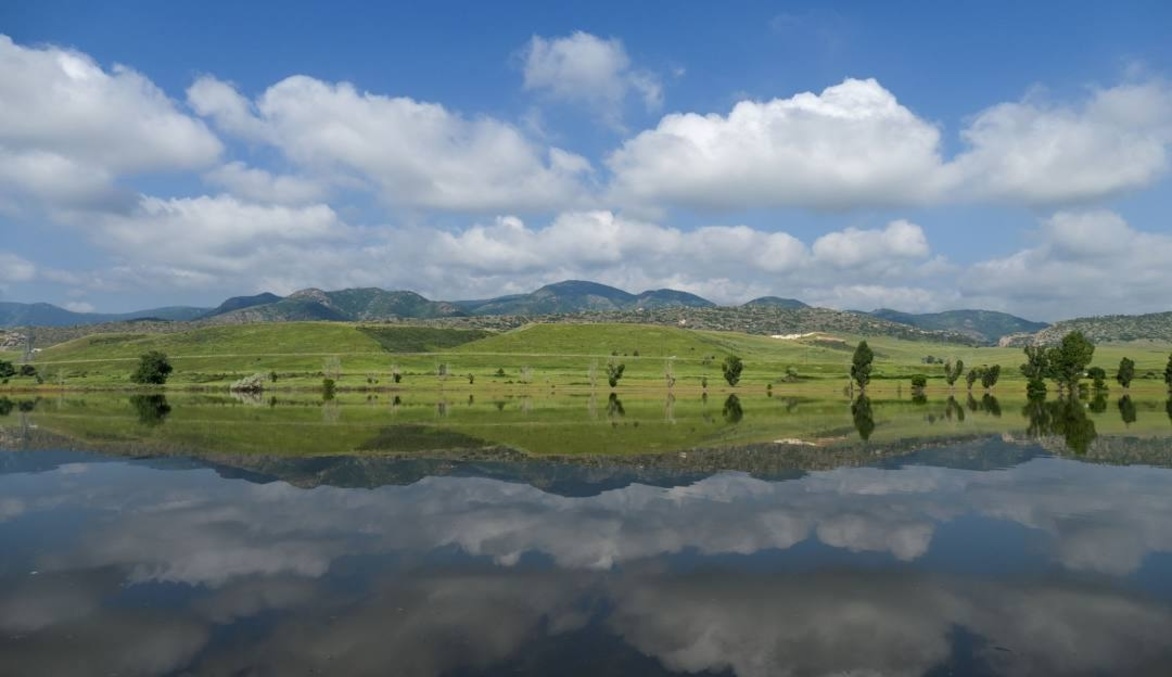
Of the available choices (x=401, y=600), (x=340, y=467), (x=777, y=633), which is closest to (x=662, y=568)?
(x=777, y=633)

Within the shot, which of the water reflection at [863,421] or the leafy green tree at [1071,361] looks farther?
the leafy green tree at [1071,361]

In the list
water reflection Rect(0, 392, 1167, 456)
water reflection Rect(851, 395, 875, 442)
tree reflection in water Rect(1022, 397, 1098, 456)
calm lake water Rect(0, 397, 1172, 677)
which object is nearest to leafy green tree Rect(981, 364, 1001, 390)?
water reflection Rect(0, 392, 1167, 456)

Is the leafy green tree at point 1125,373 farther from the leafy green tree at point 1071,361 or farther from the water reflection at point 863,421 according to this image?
the water reflection at point 863,421

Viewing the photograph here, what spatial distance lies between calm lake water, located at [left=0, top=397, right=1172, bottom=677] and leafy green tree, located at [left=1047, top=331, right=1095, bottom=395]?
138497 mm

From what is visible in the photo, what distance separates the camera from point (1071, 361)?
17262 cm

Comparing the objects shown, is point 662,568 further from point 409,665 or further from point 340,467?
point 340,467

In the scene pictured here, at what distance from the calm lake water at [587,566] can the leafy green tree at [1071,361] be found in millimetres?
138497

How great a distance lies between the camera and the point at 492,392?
182 m

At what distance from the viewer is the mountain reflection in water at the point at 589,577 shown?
717 inches

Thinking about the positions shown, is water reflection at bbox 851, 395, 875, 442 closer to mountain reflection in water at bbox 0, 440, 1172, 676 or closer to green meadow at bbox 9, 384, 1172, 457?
green meadow at bbox 9, 384, 1172, 457

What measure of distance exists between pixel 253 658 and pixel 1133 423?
318 feet

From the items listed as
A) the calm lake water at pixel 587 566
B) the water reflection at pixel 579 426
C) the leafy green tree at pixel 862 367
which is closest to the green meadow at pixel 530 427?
the water reflection at pixel 579 426

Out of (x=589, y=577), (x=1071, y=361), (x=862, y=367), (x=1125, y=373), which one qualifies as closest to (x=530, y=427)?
(x=589, y=577)

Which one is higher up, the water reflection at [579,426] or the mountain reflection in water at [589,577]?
the mountain reflection in water at [589,577]
